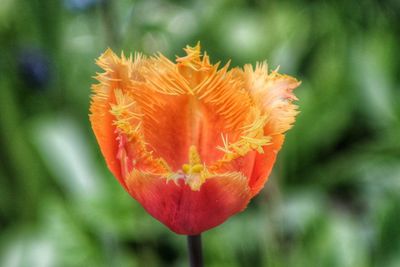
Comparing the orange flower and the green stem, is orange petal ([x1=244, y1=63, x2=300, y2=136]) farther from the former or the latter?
the green stem

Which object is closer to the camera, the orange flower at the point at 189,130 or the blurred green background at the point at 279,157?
the orange flower at the point at 189,130

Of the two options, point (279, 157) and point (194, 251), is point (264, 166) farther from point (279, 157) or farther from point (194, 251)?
point (279, 157)

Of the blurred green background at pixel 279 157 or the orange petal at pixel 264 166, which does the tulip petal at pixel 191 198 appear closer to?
the orange petal at pixel 264 166

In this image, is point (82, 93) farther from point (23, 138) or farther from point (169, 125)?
point (169, 125)

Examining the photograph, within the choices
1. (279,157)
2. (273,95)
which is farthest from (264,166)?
(279,157)

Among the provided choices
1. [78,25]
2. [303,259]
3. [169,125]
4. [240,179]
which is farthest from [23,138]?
[240,179]

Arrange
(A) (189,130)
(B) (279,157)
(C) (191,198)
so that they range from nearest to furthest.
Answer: (C) (191,198) → (A) (189,130) → (B) (279,157)

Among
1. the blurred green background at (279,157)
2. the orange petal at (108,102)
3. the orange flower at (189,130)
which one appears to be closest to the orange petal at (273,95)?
the orange flower at (189,130)

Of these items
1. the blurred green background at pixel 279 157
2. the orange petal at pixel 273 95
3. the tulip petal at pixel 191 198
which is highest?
the orange petal at pixel 273 95

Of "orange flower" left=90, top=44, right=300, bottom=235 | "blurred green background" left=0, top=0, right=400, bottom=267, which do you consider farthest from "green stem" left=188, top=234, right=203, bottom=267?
"blurred green background" left=0, top=0, right=400, bottom=267
